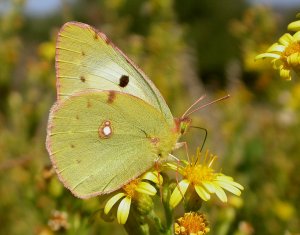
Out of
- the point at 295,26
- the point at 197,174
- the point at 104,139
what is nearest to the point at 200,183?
the point at 197,174

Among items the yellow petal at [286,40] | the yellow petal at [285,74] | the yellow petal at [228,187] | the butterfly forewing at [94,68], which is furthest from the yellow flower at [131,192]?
the yellow petal at [286,40]

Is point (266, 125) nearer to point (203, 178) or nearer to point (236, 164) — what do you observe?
point (236, 164)

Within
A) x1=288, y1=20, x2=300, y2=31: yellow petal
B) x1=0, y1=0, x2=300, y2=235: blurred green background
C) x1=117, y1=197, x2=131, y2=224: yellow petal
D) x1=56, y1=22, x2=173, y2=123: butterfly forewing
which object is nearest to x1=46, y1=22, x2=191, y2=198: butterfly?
x1=56, y1=22, x2=173, y2=123: butterfly forewing

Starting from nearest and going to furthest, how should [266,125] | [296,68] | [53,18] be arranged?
[296,68]
[266,125]
[53,18]

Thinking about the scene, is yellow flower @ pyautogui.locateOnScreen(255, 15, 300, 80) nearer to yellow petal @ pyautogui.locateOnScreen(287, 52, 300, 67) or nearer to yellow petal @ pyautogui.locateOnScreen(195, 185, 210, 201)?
yellow petal @ pyautogui.locateOnScreen(287, 52, 300, 67)

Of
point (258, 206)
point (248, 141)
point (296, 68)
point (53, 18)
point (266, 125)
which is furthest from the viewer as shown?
point (53, 18)

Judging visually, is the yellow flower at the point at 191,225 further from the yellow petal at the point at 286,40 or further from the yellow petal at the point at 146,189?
the yellow petal at the point at 286,40

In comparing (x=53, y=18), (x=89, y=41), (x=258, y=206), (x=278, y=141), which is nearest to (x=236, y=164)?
(x=258, y=206)
